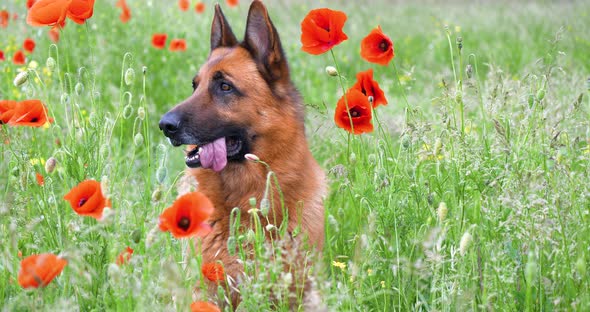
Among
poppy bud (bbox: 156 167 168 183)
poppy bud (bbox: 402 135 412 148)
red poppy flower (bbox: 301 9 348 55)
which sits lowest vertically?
poppy bud (bbox: 402 135 412 148)

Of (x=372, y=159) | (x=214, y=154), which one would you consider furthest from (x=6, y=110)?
(x=372, y=159)

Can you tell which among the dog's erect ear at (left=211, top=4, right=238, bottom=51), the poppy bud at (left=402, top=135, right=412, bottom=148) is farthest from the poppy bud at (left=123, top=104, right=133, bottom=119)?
the dog's erect ear at (left=211, top=4, right=238, bottom=51)

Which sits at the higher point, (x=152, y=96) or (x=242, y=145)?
(x=242, y=145)

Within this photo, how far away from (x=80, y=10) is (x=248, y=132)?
115 cm

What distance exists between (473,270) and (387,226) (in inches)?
17.4

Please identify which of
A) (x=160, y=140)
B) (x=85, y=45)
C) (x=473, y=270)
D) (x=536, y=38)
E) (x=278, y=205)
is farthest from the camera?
(x=536, y=38)

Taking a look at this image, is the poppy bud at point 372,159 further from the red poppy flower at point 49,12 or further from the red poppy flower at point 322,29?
the red poppy flower at point 49,12

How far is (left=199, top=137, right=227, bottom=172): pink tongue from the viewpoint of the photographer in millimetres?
3607

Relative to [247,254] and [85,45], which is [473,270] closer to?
[247,254]

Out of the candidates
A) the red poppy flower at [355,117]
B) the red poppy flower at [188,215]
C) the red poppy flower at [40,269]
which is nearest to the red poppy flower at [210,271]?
the red poppy flower at [188,215]

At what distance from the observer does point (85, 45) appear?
7336 mm

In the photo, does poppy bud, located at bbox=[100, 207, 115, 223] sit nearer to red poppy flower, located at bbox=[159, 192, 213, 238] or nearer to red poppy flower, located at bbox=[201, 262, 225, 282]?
red poppy flower, located at bbox=[159, 192, 213, 238]

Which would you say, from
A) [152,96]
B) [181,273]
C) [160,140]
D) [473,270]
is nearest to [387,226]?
[473,270]

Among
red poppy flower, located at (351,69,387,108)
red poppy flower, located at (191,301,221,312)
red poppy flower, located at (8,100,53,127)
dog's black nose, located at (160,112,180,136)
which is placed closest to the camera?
red poppy flower, located at (191,301,221,312)
